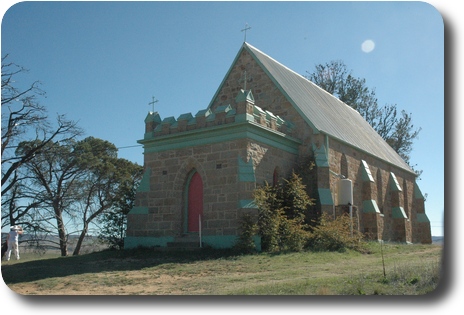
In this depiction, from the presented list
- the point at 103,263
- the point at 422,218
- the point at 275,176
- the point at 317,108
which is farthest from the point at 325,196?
the point at 422,218

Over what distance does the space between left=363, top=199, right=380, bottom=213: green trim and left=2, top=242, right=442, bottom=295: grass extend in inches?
219

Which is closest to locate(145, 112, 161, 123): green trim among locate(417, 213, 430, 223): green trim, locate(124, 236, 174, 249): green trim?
locate(124, 236, 174, 249): green trim

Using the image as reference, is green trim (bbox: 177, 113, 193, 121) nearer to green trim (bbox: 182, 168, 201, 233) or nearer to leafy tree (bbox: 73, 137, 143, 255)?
green trim (bbox: 182, 168, 201, 233)

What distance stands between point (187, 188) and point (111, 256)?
3833 millimetres

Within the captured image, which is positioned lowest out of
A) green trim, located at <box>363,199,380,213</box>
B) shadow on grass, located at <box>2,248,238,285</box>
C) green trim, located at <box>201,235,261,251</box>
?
shadow on grass, located at <box>2,248,238,285</box>

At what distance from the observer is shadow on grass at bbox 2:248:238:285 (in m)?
13.2

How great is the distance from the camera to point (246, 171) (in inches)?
682

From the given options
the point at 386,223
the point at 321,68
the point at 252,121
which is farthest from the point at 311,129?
the point at 321,68

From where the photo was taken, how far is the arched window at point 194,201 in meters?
18.6

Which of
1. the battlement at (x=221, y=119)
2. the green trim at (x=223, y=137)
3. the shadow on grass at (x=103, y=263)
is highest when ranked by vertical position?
the battlement at (x=221, y=119)

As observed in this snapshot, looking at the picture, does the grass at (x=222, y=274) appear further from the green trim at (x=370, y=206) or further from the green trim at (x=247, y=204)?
the green trim at (x=370, y=206)

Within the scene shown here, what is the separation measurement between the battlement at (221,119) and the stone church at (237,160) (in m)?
0.04

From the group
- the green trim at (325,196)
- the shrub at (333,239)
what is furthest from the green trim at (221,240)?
the green trim at (325,196)

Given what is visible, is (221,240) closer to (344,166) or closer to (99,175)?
(344,166)
